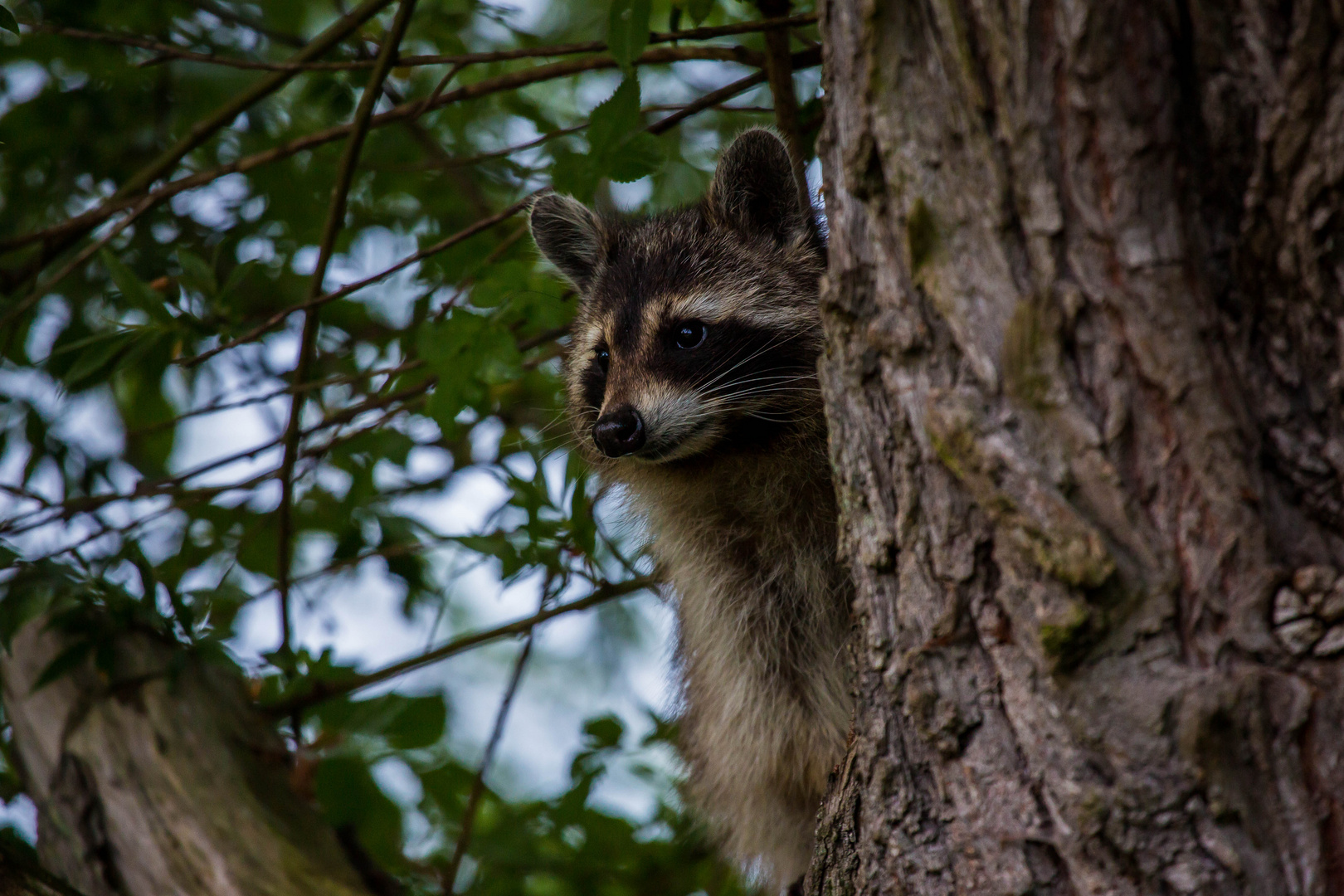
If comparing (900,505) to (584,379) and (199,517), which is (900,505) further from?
(199,517)

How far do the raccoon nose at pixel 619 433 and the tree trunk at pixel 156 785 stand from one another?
1379 mm

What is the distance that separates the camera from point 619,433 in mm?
2727

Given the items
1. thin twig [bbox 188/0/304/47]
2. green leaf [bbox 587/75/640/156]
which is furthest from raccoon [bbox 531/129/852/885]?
thin twig [bbox 188/0/304/47]

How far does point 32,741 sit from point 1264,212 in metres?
3.25

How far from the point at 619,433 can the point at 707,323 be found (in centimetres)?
47

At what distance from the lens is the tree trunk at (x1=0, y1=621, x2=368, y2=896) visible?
2.94 meters

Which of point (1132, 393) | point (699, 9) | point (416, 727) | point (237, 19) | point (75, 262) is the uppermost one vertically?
point (237, 19)

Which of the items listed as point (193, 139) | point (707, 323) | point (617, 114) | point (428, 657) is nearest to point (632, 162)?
point (617, 114)

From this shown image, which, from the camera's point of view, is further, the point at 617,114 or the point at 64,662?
the point at 64,662

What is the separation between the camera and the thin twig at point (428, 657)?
324 centimetres

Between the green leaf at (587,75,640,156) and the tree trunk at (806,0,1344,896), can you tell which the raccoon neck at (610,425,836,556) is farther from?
the tree trunk at (806,0,1344,896)

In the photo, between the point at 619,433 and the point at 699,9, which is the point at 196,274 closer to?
the point at 619,433

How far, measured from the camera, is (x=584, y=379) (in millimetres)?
3227

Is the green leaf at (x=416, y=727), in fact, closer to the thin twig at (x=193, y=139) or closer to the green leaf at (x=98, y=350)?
the green leaf at (x=98, y=350)
